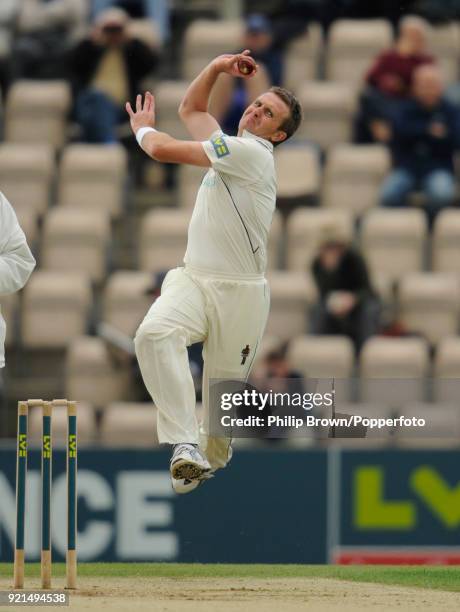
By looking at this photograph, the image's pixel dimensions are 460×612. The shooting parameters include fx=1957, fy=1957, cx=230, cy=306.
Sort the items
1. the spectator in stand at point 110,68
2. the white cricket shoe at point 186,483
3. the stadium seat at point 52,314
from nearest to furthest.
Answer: the white cricket shoe at point 186,483
the stadium seat at point 52,314
the spectator in stand at point 110,68

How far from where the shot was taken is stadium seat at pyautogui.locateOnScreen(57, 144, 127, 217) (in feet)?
49.7

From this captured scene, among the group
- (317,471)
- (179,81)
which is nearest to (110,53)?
(179,81)

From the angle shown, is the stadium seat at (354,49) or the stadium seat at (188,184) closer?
the stadium seat at (188,184)

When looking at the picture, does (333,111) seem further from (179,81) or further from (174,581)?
(174,581)

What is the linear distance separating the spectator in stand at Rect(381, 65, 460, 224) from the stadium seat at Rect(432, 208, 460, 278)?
0.97 feet

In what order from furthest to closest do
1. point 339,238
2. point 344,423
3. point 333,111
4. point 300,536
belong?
point 333,111 < point 339,238 < point 300,536 < point 344,423

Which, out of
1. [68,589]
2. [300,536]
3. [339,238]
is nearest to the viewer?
[68,589]

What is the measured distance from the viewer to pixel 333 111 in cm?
1527

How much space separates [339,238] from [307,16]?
291cm

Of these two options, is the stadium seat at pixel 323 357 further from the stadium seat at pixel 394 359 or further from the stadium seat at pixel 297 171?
the stadium seat at pixel 297 171

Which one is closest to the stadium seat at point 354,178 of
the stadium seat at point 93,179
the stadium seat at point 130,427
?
the stadium seat at point 93,179

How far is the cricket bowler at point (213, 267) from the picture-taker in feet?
31.2

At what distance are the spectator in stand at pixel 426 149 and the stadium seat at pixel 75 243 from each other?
2175 mm

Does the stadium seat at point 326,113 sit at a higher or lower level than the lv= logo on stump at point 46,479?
higher
